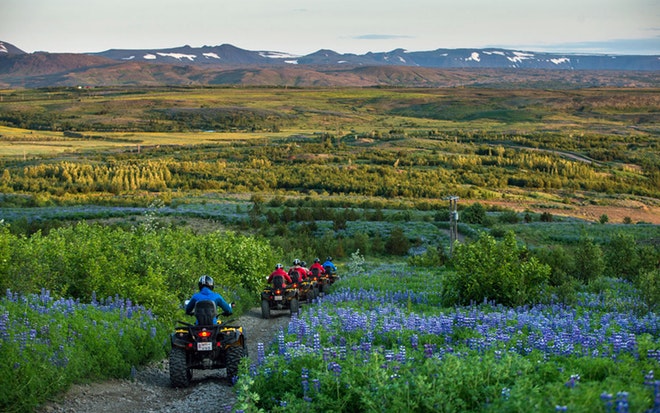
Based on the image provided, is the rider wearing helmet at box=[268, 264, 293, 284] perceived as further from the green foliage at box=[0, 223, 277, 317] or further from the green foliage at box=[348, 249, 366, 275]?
the green foliage at box=[348, 249, 366, 275]

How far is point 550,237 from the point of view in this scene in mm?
41750

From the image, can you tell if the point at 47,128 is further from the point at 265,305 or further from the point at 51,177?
the point at 265,305

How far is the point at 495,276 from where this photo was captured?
1642cm

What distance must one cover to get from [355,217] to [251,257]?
2737 cm

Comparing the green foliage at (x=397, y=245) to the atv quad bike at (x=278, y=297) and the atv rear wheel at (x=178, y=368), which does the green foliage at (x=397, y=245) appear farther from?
the atv rear wheel at (x=178, y=368)

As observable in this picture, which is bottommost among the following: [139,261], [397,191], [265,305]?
[397,191]

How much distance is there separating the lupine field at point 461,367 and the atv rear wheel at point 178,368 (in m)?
1.33

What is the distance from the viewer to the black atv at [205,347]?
36.4ft

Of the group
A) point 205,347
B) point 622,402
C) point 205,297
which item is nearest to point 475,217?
point 205,297

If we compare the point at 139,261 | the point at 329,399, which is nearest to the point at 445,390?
the point at 329,399

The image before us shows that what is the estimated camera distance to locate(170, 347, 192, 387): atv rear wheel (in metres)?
11.1

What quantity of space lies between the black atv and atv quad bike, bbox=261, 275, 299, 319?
7.30 meters

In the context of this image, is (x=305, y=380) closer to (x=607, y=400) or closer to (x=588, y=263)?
(x=607, y=400)

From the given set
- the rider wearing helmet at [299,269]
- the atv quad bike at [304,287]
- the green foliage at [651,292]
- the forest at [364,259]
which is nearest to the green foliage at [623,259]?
the forest at [364,259]
